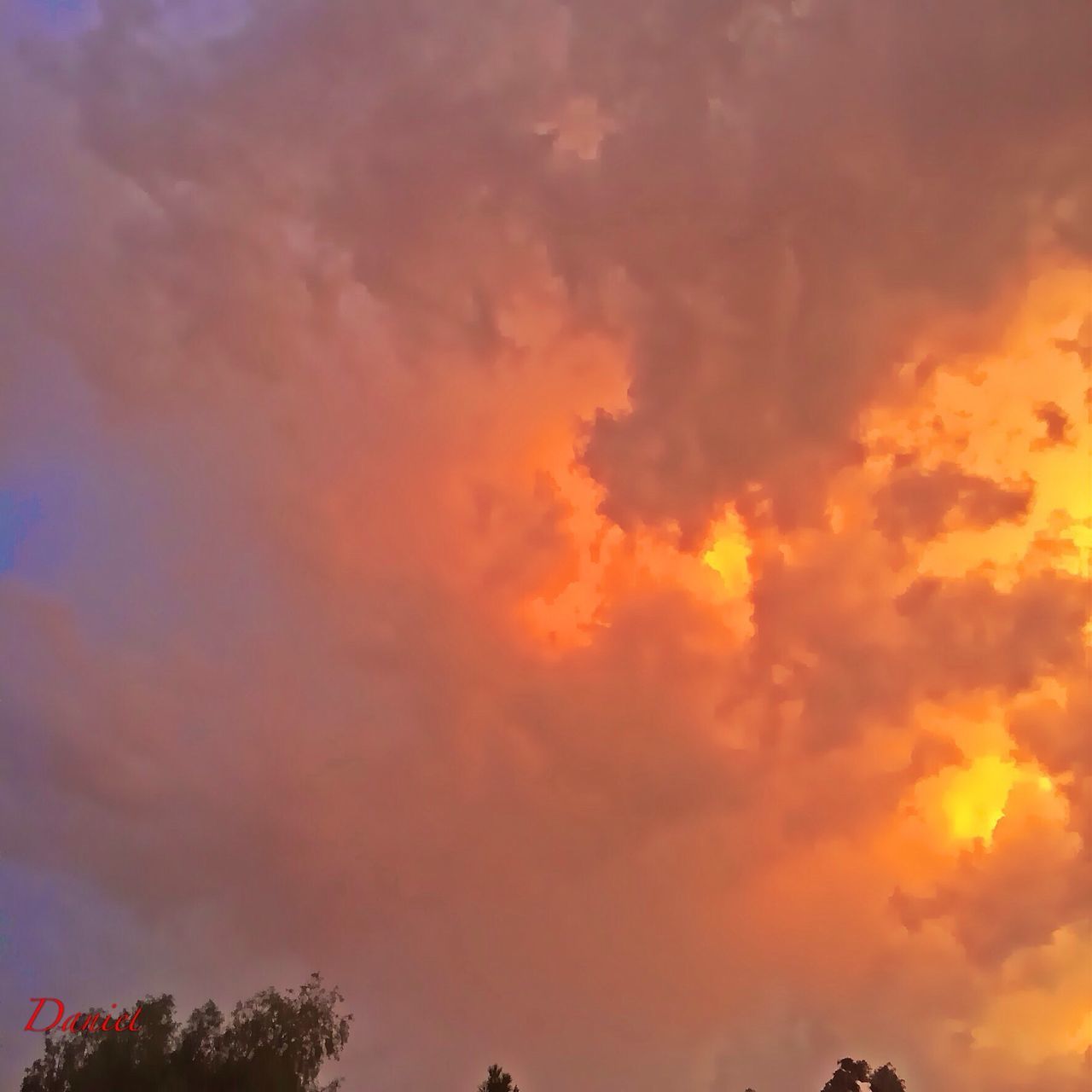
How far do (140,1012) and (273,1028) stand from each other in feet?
26.7

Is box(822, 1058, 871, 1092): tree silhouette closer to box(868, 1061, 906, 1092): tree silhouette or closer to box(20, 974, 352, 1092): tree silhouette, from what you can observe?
box(868, 1061, 906, 1092): tree silhouette

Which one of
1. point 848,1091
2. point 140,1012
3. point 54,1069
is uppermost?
point 848,1091

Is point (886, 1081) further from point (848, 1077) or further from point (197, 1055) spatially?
point (197, 1055)

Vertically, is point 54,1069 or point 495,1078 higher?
point 495,1078

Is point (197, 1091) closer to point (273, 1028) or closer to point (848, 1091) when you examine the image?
point (273, 1028)

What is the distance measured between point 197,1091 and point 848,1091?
42.0m

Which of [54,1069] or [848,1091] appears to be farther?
[848,1091]

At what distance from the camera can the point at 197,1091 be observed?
199ft

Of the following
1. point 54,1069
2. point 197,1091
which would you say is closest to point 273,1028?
point 197,1091

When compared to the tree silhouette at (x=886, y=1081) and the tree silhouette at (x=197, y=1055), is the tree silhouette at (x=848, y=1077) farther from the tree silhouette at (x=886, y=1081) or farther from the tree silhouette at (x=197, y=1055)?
the tree silhouette at (x=197, y=1055)

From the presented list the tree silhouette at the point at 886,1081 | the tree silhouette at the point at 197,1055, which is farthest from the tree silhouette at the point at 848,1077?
the tree silhouette at the point at 197,1055

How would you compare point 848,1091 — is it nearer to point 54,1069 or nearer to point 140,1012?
point 140,1012

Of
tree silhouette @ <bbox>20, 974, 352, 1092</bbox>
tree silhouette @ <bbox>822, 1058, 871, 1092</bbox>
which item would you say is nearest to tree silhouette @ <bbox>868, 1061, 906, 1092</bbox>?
tree silhouette @ <bbox>822, 1058, 871, 1092</bbox>

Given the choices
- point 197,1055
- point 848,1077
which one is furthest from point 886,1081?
point 197,1055
